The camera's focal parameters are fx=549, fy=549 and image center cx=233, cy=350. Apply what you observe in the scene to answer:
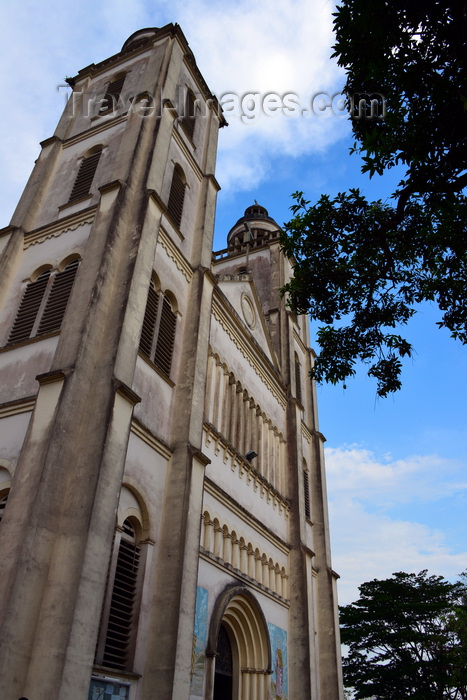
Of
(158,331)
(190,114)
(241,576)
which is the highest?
(190,114)

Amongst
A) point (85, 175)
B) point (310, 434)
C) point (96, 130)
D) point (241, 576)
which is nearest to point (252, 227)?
point (310, 434)

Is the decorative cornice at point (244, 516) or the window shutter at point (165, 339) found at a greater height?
the window shutter at point (165, 339)

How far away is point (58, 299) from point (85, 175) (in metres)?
4.87

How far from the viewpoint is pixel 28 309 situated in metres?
11.8

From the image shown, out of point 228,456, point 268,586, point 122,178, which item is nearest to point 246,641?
point 268,586

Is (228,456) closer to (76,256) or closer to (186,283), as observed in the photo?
(186,283)

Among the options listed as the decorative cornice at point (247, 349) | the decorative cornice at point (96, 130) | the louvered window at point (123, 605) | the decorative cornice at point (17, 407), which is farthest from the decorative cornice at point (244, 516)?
the decorative cornice at point (96, 130)

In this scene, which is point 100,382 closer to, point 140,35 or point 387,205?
point 387,205

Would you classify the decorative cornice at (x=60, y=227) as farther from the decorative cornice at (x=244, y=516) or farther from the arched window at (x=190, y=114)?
the decorative cornice at (x=244, y=516)

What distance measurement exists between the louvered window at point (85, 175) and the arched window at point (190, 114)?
3.47 meters

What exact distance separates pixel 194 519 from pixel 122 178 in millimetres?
7811

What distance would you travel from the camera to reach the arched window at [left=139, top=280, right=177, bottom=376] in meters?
11.5

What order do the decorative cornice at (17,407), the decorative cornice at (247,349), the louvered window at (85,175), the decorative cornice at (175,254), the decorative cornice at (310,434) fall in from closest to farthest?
1. the decorative cornice at (17,407)
2. the decorative cornice at (175,254)
3. the louvered window at (85,175)
4. the decorative cornice at (247,349)
5. the decorative cornice at (310,434)

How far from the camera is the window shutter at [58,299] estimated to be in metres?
11.0
